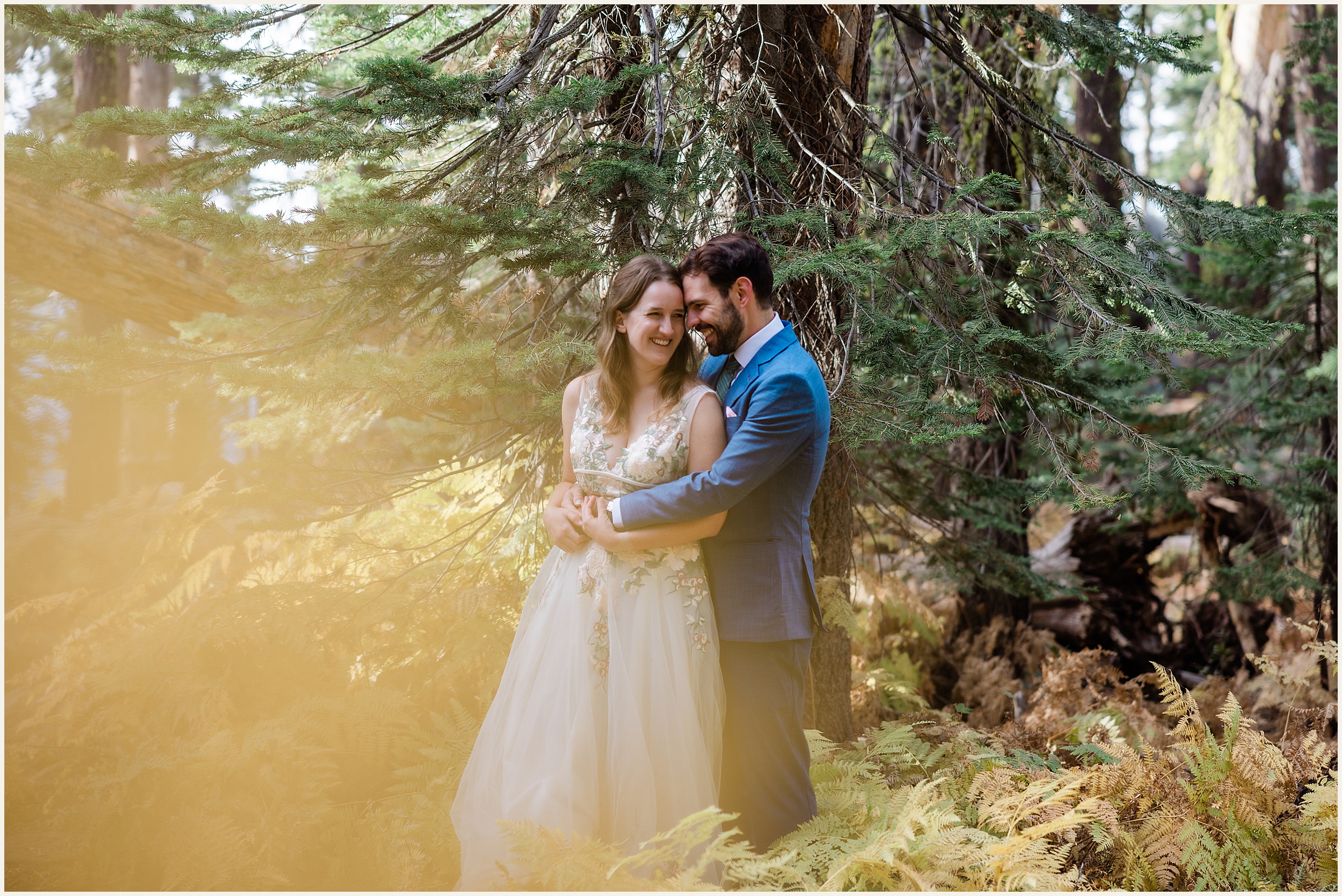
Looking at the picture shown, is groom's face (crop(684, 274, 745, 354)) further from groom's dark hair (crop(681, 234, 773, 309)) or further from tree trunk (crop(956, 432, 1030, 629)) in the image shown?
tree trunk (crop(956, 432, 1030, 629))

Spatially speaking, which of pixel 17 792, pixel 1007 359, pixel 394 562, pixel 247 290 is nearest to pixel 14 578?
pixel 17 792

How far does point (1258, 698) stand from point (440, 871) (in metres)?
6.47

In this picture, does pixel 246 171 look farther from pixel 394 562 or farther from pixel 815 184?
pixel 815 184

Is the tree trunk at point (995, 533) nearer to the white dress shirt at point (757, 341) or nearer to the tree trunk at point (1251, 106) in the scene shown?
the white dress shirt at point (757, 341)

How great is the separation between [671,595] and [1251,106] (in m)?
11.9

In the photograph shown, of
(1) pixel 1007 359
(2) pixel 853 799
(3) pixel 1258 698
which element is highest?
(1) pixel 1007 359

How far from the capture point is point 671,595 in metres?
3.00

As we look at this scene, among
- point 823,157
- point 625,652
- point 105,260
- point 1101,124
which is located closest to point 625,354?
point 625,652

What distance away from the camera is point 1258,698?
645 cm

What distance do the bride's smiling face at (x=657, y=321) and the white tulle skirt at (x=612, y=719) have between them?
2.49 feet

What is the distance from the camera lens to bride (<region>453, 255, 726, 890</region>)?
291cm

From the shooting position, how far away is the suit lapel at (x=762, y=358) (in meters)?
3.00

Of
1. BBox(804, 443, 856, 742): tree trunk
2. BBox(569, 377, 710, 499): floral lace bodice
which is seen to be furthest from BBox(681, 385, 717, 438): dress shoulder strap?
BBox(804, 443, 856, 742): tree trunk

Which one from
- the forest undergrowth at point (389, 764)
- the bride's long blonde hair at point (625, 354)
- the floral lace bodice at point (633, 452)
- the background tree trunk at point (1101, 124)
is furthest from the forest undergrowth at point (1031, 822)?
the background tree trunk at point (1101, 124)
